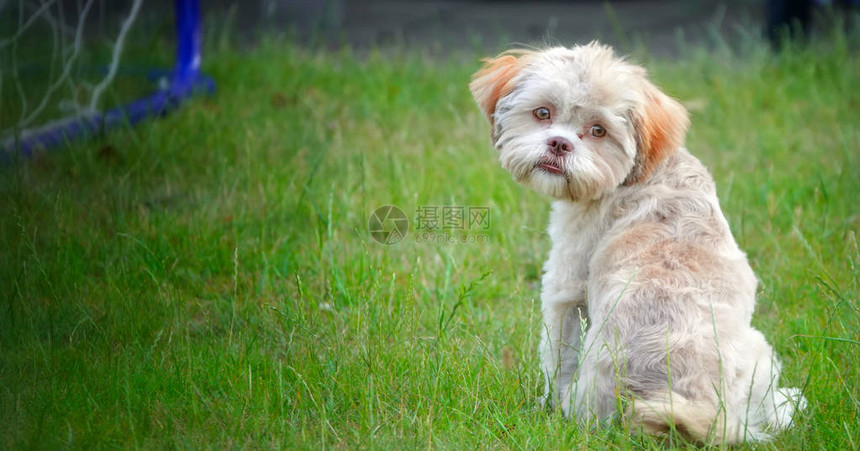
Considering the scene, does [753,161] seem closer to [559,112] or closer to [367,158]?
[367,158]

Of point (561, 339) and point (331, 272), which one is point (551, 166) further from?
point (331, 272)

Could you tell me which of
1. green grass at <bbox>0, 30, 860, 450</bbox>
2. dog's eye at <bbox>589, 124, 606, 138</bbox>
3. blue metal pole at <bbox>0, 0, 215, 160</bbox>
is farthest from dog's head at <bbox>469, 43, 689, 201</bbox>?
blue metal pole at <bbox>0, 0, 215, 160</bbox>

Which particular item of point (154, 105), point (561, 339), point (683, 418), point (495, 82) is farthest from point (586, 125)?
point (154, 105)

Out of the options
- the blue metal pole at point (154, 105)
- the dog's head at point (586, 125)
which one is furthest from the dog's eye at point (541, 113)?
the blue metal pole at point (154, 105)

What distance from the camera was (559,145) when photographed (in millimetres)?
2818

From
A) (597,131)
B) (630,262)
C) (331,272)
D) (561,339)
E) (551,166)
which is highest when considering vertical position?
(597,131)

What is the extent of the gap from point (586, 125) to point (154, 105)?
3.70 meters

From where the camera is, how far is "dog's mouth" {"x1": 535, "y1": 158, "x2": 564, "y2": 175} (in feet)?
9.25

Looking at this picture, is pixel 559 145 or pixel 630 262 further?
pixel 559 145

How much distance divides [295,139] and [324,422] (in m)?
2.99

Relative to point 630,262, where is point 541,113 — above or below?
above

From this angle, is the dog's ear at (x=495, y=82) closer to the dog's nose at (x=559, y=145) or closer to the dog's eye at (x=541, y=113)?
the dog's eye at (x=541, y=113)

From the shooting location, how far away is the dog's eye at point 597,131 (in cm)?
286

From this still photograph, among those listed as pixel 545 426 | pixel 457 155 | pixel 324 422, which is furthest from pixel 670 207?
pixel 457 155
